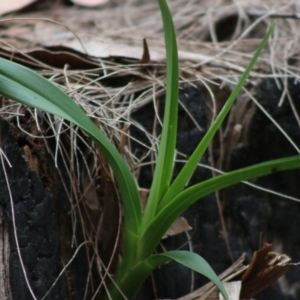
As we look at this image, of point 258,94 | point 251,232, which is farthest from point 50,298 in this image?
point 258,94

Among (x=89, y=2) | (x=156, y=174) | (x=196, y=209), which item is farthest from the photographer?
(x=89, y=2)

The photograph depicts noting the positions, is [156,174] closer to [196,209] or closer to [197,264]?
[197,264]

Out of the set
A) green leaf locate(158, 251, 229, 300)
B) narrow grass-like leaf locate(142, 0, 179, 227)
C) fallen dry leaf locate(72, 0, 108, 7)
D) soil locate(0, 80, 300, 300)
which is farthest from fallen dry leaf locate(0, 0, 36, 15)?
green leaf locate(158, 251, 229, 300)

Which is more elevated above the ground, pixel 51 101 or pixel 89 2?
pixel 89 2

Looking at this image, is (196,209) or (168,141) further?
(196,209)

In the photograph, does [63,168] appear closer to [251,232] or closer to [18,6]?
[251,232]

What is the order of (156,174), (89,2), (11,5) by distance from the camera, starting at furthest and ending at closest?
1. (89,2)
2. (11,5)
3. (156,174)

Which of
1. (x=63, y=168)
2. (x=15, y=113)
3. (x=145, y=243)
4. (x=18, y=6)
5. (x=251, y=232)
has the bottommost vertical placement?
(x=251, y=232)

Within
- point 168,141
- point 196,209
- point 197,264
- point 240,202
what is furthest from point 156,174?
point 240,202
